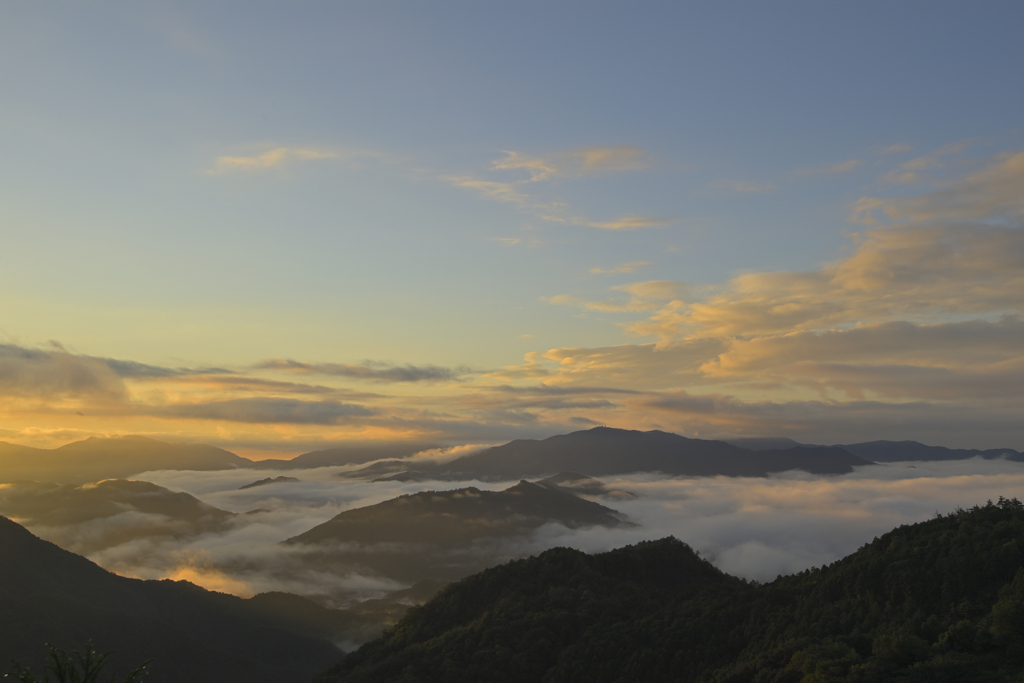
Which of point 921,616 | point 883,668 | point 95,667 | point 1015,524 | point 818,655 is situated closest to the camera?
point 95,667

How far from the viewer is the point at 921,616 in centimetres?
8300

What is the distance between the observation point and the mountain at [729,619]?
6962 centimetres

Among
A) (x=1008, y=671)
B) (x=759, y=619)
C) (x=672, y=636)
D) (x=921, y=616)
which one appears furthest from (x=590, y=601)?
(x=1008, y=671)

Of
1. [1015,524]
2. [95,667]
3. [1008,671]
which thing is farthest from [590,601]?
[95,667]

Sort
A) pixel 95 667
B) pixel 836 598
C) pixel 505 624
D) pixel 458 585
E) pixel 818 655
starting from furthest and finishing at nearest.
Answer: pixel 458 585
pixel 505 624
pixel 836 598
pixel 818 655
pixel 95 667

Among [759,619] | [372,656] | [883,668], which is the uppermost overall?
[883,668]

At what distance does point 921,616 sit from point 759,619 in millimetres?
25133

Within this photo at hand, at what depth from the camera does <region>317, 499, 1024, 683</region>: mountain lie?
69.6 m

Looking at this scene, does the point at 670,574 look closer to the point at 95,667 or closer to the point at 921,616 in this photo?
the point at 921,616

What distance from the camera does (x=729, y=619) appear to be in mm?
105625

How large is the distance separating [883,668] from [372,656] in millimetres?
99590

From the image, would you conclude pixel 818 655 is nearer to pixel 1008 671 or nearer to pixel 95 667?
pixel 1008 671

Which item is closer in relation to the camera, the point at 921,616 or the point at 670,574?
the point at 921,616

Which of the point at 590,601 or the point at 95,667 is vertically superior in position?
the point at 95,667
